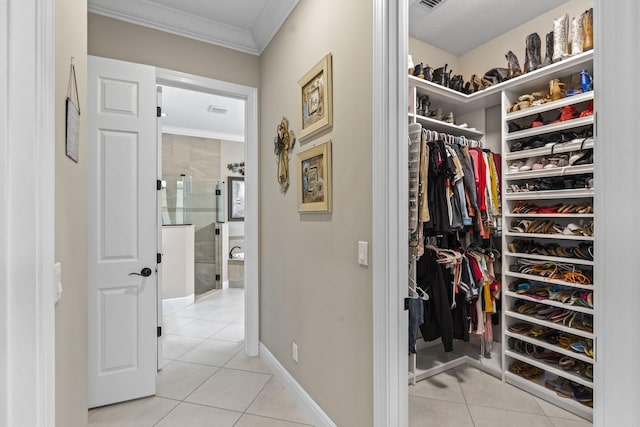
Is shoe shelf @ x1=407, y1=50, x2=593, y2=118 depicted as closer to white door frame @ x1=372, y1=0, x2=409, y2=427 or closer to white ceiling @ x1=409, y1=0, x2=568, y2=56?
white ceiling @ x1=409, y1=0, x2=568, y2=56

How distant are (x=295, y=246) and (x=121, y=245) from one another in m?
1.21

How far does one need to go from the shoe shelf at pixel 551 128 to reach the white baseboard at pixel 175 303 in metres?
4.36

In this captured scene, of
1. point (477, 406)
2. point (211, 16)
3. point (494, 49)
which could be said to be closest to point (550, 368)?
point (477, 406)

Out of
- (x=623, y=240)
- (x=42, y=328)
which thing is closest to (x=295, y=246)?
(x=42, y=328)

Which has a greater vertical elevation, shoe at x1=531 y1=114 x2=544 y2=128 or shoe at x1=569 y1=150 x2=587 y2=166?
shoe at x1=531 y1=114 x2=544 y2=128

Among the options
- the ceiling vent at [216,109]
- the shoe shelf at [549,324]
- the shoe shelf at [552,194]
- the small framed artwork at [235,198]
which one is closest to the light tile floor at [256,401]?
the shoe shelf at [549,324]

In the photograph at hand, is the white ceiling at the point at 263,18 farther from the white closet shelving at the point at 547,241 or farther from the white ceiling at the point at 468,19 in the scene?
the white closet shelving at the point at 547,241

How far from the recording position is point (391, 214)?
1.34m

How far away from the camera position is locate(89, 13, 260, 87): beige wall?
89.5 inches

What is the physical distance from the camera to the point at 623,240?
0.62 metres

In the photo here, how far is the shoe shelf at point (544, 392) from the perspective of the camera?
79.3 inches

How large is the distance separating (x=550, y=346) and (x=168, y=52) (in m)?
3.55

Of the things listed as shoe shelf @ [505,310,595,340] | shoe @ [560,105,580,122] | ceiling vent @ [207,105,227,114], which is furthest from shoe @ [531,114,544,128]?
ceiling vent @ [207,105,227,114]

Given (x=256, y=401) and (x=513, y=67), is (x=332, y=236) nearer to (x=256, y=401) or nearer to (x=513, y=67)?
(x=256, y=401)
